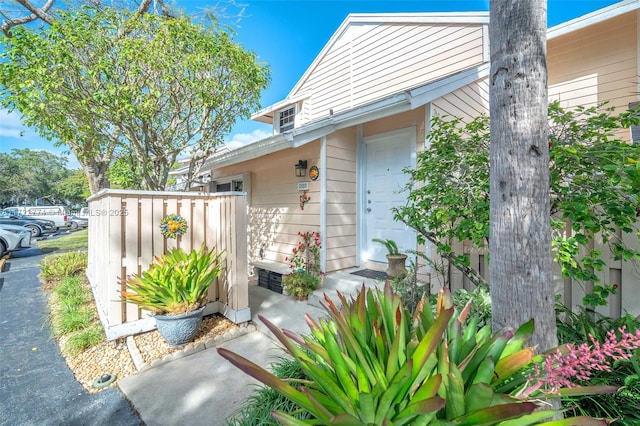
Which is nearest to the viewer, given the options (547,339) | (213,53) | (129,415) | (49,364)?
(547,339)

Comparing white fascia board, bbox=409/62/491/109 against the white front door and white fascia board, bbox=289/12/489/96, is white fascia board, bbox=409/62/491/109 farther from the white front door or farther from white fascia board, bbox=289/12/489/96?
white fascia board, bbox=289/12/489/96

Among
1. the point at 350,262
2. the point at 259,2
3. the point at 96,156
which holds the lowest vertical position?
the point at 350,262

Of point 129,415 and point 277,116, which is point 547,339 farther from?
point 277,116

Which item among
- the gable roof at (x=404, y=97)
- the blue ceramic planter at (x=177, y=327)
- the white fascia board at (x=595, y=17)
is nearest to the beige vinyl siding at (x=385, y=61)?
the gable roof at (x=404, y=97)

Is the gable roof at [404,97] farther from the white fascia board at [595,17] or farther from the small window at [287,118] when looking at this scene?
the small window at [287,118]

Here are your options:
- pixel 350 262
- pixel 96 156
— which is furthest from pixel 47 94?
pixel 350 262

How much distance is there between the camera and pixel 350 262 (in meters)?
4.93

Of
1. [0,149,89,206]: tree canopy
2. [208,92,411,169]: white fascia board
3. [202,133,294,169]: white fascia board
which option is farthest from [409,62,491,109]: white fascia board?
[0,149,89,206]: tree canopy

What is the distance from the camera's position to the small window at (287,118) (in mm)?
8797

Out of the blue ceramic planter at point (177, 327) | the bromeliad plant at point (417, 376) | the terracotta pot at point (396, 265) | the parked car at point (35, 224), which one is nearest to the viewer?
the bromeliad plant at point (417, 376)

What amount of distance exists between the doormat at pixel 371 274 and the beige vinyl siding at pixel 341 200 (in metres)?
0.29

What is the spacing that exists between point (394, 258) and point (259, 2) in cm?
616

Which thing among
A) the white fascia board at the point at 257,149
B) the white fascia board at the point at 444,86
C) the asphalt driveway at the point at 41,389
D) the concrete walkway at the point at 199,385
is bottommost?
the asphalt driveway at the point at 41,389

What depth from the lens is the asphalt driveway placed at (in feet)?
6.68
